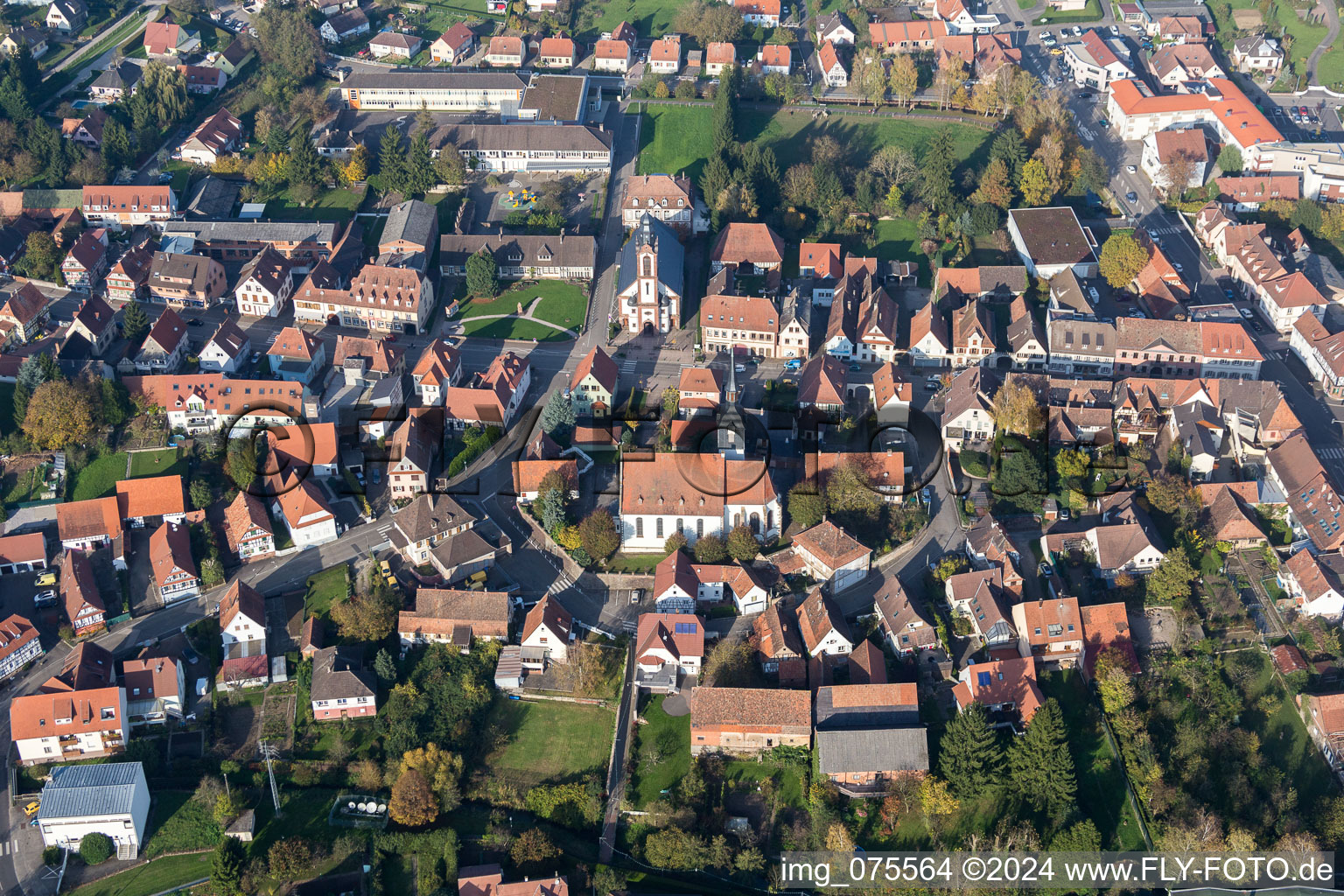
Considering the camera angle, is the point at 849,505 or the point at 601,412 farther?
the point at 601,412

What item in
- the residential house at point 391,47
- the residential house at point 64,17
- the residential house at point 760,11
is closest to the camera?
the residential house at point 391,47

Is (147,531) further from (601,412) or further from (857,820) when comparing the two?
(857,820)

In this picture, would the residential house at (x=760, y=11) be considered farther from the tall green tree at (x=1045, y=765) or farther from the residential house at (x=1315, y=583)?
the tall green tree at (x=1045, y=765)

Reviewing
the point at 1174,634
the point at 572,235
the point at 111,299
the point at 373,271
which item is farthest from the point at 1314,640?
the point at 111,299

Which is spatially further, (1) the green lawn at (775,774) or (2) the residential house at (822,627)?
(2) the residential house at (822,627)

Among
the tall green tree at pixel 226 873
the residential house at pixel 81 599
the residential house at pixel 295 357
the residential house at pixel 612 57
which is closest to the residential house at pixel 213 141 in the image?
the residential house at pixel 295 357

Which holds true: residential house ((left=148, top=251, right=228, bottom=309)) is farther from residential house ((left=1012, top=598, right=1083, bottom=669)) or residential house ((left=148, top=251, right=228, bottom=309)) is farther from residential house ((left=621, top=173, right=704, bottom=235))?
residential house ((left=1012, top=598, right=1083, bottom=669))

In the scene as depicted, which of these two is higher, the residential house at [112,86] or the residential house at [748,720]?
the residential house at [112,86]
